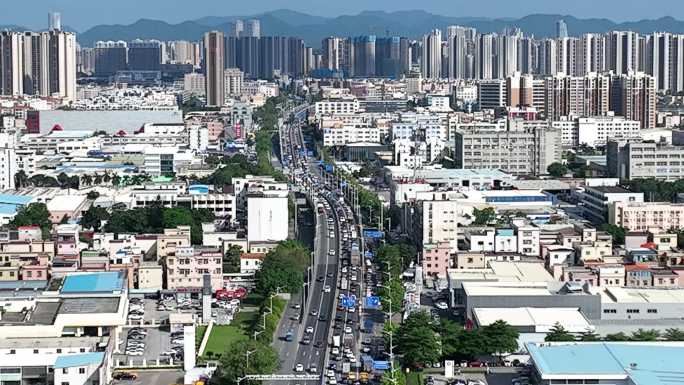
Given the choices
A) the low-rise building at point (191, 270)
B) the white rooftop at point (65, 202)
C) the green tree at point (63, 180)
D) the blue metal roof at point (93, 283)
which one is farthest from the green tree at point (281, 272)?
the green tree at point (63, 180)

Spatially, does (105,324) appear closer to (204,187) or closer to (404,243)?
(404,243)

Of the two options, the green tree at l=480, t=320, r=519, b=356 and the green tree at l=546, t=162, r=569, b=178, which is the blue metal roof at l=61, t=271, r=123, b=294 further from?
the green tree at l=546, t=162, r=569, b=178

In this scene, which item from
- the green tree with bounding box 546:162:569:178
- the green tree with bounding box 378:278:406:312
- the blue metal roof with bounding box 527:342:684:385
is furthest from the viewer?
the green tree with bounding box 546:162:569:178

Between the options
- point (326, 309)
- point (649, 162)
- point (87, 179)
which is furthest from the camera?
point (87, 179)

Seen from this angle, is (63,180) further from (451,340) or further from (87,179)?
(451,340)

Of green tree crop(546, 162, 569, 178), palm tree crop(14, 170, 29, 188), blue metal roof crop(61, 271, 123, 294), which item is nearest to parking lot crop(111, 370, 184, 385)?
blue metal roof crop(61, 271, 123, 294)

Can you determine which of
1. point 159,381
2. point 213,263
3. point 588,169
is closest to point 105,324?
point 159,381

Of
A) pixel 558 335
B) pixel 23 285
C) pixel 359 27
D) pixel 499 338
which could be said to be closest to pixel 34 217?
pixel 23 285
